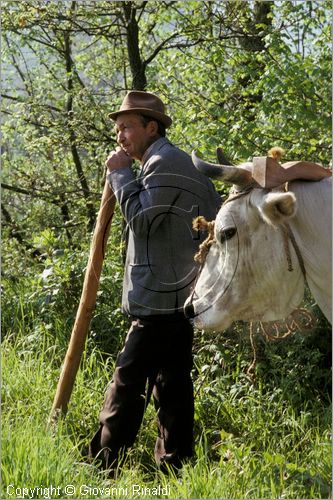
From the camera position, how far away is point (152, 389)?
4.92 meters

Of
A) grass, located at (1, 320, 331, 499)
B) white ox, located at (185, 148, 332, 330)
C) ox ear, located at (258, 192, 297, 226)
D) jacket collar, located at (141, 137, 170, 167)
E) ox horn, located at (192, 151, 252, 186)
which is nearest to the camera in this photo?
ox ear, located at (258, 192, 297, 226)

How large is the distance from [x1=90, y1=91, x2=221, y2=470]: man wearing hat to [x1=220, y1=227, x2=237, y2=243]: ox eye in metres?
1.01

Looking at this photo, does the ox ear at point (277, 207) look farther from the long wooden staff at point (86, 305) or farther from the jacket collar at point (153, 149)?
the long wooden staff at point (86, 305)

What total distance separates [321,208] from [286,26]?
12.2 ft

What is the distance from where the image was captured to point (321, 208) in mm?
3230

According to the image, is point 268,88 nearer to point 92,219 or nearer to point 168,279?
point 168,279

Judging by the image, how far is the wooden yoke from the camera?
10.8 ft

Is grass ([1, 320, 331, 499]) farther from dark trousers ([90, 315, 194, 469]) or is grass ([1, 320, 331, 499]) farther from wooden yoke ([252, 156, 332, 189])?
wooden yoke ([252, 156, 332, 189])

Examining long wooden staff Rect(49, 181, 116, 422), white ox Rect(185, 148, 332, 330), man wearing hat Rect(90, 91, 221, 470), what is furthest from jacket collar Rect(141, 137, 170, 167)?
white ox Rect(185, 148, 332, 330)

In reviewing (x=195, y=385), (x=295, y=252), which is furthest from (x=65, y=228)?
(x=295, y=252)

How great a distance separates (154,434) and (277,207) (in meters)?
2.53

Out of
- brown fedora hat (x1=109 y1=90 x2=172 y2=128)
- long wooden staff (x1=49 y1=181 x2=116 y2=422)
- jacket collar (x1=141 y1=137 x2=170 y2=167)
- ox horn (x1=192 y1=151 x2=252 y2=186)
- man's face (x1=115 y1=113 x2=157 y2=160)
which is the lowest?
long wooden staff (x1=49 y1=181 x2=116 y2=422)

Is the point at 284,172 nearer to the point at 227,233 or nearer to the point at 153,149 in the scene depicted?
the point at 227,233

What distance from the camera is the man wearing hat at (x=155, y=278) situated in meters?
4.48
